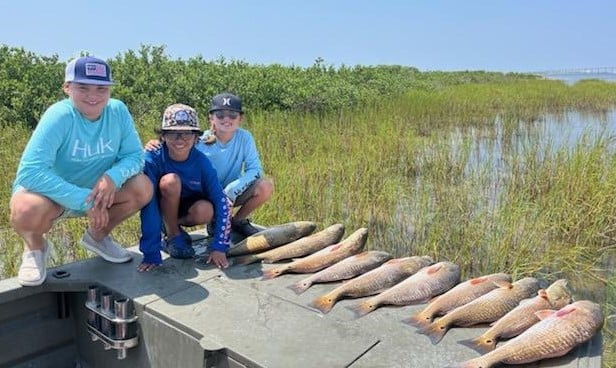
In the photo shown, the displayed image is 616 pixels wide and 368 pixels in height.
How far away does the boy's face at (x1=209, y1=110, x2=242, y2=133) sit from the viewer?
3875mm

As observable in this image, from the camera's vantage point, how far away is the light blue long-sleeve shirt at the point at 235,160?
13.2 ft

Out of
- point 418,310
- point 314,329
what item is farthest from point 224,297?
point 418,310

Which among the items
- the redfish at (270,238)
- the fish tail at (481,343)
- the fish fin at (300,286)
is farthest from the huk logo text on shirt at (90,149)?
the fish tail at (481,343)

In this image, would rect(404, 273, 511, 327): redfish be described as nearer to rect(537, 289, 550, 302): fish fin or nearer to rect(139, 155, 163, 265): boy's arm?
rect(537, 289, 550, 302): fish fin

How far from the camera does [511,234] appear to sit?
192 inches

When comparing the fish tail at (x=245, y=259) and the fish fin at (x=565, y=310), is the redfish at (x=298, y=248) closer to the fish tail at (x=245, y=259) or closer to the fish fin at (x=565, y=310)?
the fish tail at (x=245, y=259)

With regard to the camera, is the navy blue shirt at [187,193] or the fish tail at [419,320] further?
the navy blue shirt at [187,193]

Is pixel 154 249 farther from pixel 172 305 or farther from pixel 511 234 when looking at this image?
pixel 511 234

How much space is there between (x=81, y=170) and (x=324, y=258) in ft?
5.31

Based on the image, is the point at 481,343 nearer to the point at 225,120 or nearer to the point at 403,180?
the point at 225,120

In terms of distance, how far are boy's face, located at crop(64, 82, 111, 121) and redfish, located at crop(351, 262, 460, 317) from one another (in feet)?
6.23

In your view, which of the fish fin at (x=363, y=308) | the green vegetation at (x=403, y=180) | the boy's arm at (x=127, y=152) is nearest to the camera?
the fish fin at (x=363, y=308)

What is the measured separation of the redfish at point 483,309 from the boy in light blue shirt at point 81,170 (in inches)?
76.8

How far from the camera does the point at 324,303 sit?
2738 mm
